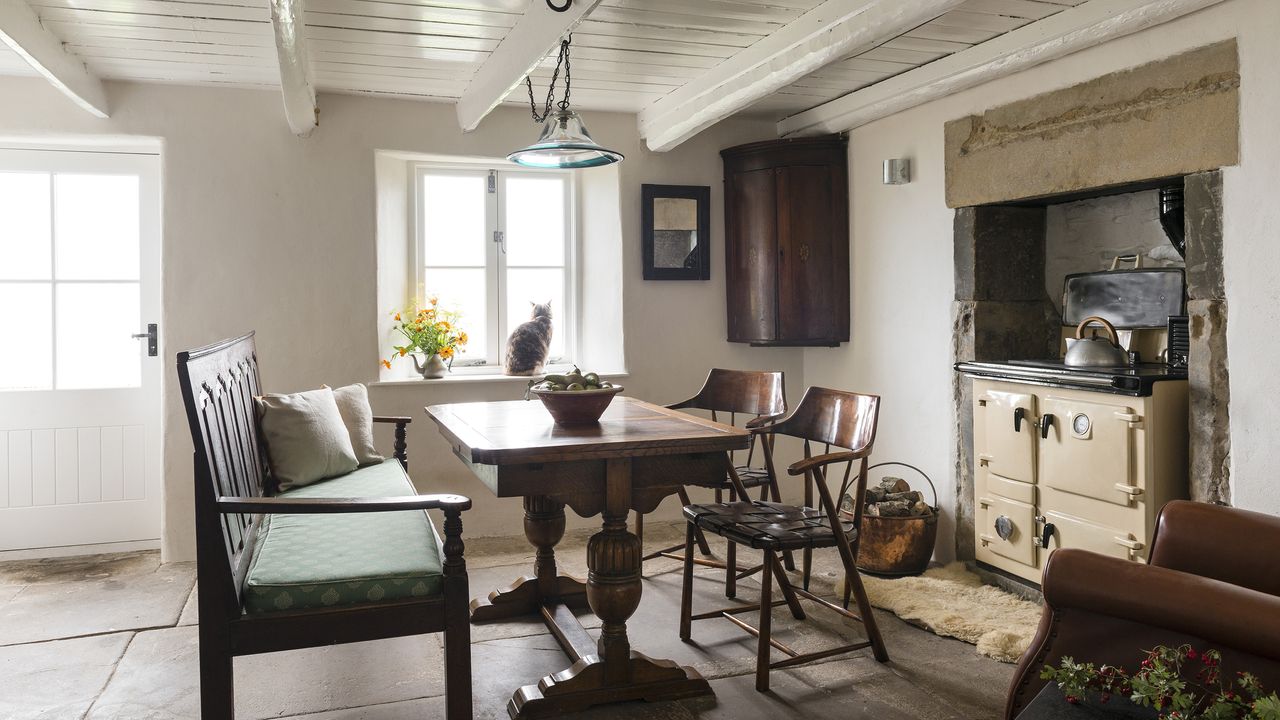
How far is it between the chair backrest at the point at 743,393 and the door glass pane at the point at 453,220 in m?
1.71

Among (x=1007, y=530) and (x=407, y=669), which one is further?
(x=1007, y=530)

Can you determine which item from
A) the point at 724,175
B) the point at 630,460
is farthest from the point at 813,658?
the point at 724,175

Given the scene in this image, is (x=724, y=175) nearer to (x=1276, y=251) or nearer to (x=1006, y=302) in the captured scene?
(x=1006, y=302)

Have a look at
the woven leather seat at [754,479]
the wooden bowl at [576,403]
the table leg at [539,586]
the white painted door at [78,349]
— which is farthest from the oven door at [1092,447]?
the white painted door at [78,349]

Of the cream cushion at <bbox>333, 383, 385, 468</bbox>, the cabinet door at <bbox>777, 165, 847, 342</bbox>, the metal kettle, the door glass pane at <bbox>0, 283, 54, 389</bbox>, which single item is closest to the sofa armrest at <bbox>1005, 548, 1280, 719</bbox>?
the metal kettle

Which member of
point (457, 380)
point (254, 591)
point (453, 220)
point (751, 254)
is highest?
point (453, 220)

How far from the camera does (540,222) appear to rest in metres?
5.49

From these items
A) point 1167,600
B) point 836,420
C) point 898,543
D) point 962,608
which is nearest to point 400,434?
point 836,420

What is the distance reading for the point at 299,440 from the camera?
3.58 m

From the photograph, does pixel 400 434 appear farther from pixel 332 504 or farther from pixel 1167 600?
pixel 1167 600

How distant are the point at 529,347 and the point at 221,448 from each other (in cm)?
267

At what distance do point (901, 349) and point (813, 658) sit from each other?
2226mm

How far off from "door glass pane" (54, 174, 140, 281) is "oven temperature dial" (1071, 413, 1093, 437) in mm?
4676

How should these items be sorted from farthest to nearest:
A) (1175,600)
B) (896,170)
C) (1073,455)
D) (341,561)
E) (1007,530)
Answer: (896,170)
(1007,530)
(1073,455)
(341,561)
(1175,600)
